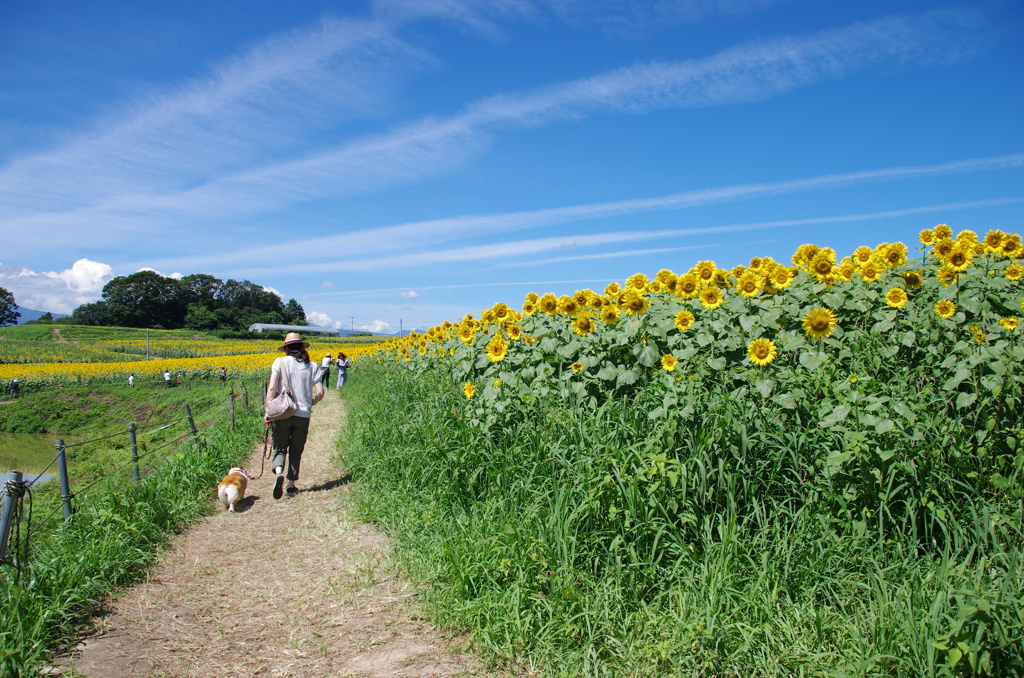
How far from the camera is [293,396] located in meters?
6.04

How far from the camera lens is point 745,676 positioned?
8.27 feet

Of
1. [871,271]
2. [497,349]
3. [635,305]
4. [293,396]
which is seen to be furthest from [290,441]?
[871,271]

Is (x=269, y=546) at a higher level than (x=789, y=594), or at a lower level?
lower

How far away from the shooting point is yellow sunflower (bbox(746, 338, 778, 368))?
3.59m

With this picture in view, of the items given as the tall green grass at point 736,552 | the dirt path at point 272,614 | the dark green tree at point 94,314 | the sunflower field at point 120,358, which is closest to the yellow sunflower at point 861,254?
the tall green grass at point 736,552

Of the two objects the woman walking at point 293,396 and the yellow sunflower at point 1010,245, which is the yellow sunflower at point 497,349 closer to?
the woman walking at point 293,396

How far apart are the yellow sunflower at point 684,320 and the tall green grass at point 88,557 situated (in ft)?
13.3

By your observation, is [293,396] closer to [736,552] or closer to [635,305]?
[635,305]

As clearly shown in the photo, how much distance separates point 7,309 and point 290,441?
105695 millimetres

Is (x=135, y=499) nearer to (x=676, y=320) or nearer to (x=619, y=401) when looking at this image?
(x=619, y=401)

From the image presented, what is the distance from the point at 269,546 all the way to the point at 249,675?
68.9 inches

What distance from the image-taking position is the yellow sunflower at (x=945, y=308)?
146 inches

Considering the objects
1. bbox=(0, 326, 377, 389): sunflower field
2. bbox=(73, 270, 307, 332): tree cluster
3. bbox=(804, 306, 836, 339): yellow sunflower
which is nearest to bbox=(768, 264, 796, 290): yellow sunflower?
bbox=(804, 306, 836, 339): yellow sunflower

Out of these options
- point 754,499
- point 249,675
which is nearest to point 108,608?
point 249,675
